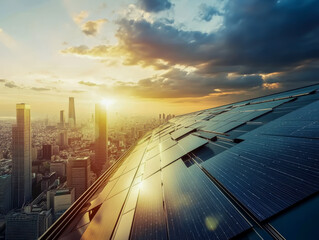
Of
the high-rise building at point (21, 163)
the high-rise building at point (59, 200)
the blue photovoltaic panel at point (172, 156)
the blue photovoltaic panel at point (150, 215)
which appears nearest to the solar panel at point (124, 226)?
the blue photovoltaic panel at point (150, 215)

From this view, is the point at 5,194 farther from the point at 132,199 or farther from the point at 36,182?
the point at 132,199

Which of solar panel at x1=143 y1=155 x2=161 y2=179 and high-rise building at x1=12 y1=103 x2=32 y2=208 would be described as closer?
solar panel at x1=143 y1=155 x2=161 y2=179

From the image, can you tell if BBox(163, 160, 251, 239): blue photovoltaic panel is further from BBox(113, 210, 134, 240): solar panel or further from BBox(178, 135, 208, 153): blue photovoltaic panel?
BBox(178, 135, 208, 153): blue photovoltaic panel

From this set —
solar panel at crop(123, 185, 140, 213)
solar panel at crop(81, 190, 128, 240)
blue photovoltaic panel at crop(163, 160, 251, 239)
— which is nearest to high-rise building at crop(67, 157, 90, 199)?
solar panel at crop(81, 190, 128, 240)

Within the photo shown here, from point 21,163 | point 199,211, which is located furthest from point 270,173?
point 21,163

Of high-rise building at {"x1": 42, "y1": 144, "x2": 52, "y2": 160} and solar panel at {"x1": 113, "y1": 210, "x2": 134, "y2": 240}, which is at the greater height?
solar panel at {"x1": 113, "y1": 210, "x2": 134, "y2": 240}

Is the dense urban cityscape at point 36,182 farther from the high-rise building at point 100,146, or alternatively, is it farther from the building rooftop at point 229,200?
the building rooftop at point 229,200
